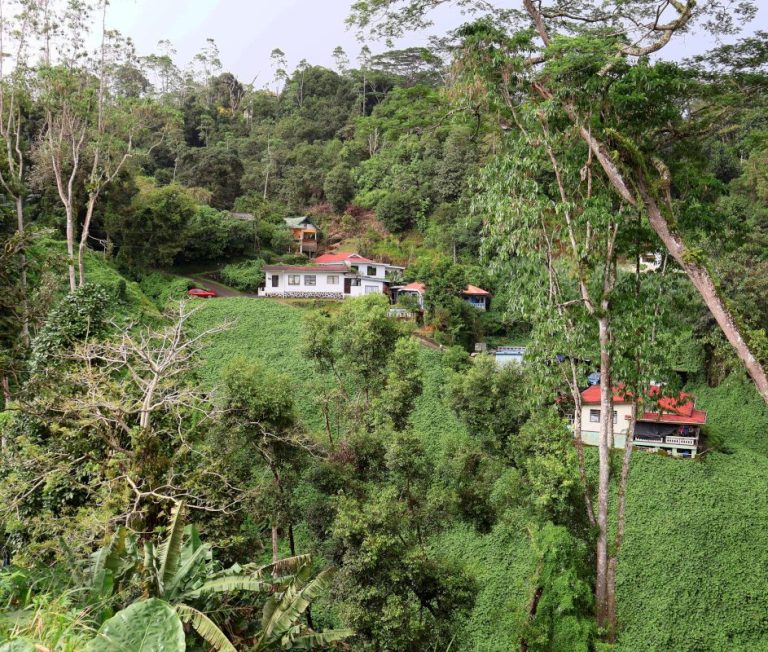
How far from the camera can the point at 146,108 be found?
18.3m

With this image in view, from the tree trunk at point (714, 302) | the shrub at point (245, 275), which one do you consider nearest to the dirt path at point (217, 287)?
the shrub at point (245, 275)

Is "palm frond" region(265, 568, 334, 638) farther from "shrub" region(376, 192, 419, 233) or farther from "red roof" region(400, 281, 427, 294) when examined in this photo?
"shrub" region(376, 192, 419, 233)

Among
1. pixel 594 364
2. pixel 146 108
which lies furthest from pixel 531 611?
pixel 146 108

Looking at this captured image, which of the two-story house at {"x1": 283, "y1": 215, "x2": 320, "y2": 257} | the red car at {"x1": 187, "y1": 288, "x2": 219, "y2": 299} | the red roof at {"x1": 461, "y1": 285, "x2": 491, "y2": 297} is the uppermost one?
the two-story house at {"x1": 283, "y1": 215, "x2": 320, "y2": 257}

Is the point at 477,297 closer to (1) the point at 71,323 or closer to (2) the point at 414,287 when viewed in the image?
(2) the point at 414,287

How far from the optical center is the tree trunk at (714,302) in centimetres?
439

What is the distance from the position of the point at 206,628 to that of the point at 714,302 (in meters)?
4.25

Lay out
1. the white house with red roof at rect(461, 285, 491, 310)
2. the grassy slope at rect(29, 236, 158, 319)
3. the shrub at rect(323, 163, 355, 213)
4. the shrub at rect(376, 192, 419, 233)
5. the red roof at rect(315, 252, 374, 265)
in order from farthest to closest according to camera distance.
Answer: the shrub at rect(323, 163, 355, 213), the shrub at rect(376, 192, 419, 233), the red roof at rect(315, 252, 374, 265), the white house with red roof at rect(461, 285, 491, 310), the grassy slope at rect(29, 236, 158, 319)

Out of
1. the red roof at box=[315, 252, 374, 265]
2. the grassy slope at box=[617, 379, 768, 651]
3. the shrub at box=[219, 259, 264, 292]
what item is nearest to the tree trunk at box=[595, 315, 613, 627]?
the grassy slope at box=[617, 379, 768, 651]

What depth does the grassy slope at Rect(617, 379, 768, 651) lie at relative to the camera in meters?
10.9

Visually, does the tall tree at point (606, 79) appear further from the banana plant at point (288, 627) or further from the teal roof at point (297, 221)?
the teal roof at point (297, 221)

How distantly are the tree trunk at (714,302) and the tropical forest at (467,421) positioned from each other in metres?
0.02

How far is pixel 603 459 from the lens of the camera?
21.5 ft

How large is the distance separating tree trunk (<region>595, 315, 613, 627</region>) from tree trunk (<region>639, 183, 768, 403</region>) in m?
1.49
